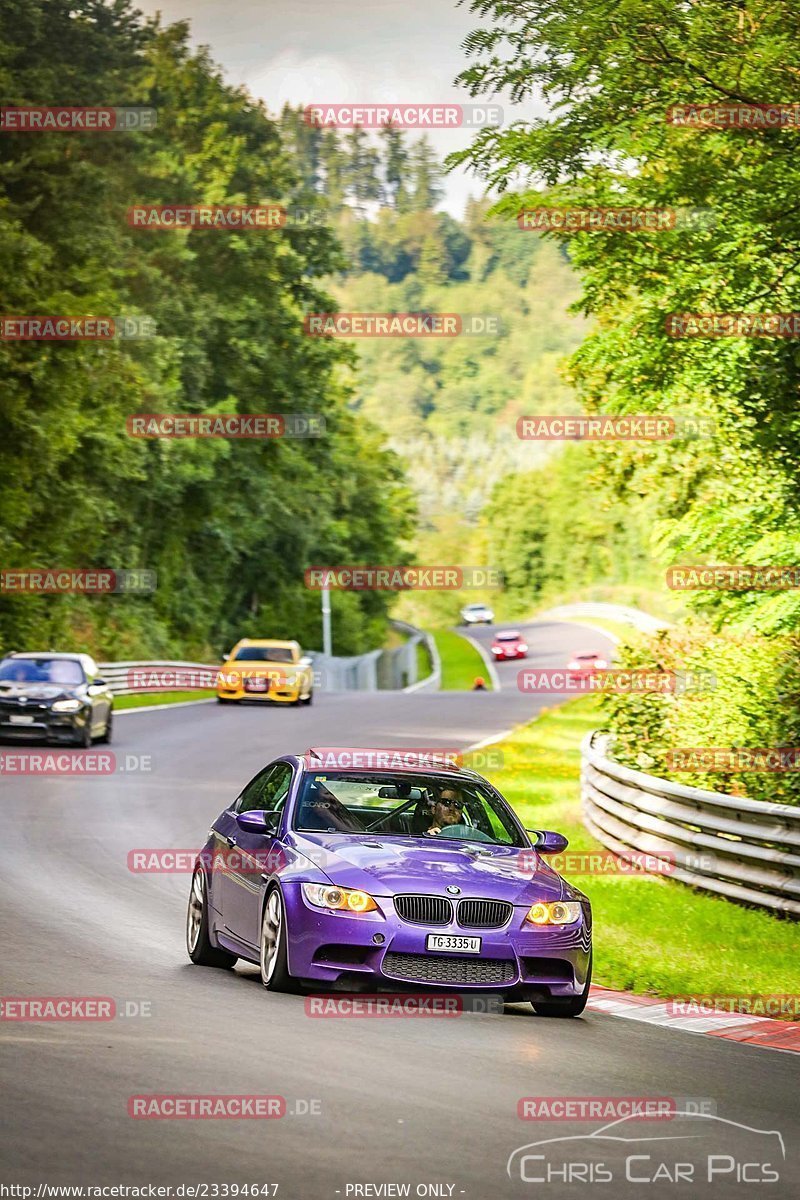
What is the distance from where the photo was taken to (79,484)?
49.1 meters

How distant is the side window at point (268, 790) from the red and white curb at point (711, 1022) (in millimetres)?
2344

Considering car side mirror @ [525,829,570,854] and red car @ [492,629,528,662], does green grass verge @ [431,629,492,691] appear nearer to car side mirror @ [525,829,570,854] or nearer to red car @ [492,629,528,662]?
red car @ [492,629,528,662]

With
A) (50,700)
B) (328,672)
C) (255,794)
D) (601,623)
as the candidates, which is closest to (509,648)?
(601,623)

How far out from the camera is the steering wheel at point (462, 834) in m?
11.2

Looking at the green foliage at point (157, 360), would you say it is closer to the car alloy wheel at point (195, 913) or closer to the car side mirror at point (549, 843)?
the car alloy wheel at point (195, 913)

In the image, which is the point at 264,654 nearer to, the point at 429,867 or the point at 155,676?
the point at 155,676

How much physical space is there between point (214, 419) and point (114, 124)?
50.3 ft

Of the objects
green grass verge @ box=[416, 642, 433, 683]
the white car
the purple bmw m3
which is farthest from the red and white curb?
the white car

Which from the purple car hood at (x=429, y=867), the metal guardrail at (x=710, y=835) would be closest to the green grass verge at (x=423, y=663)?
the metal guardrail at (x=710, y=835)

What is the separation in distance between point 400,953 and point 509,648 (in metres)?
88.1

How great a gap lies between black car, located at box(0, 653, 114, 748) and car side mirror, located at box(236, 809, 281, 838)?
19797mm

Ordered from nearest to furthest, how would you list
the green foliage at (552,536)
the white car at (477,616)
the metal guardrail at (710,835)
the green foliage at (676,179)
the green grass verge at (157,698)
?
the metal guardrail at (710,835), the green foliage at (676,179), the green grass verge at (157,698), the white car at (477,616), the green foliage at (552,536)

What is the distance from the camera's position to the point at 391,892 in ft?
33.2

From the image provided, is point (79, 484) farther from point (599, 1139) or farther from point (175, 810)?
point (599, 1139)
